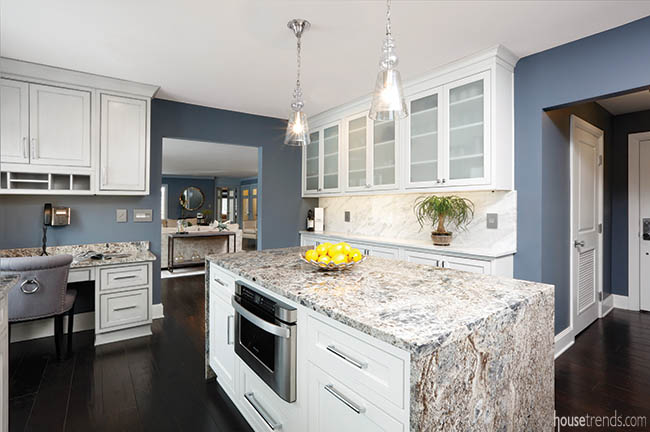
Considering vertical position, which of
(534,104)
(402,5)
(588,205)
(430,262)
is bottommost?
(430,262)

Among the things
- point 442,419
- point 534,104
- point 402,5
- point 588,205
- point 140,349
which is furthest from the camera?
point 588,205

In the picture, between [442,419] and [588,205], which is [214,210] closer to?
[588,205]

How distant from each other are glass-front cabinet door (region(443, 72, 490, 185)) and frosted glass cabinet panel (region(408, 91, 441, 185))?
13 centimetres

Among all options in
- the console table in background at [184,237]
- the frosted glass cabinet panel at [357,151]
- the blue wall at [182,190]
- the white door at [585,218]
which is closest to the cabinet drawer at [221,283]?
the frosted glass cabinet panel at [357,151]

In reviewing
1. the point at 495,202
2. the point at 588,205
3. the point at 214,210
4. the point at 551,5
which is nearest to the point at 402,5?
the point at 551,5

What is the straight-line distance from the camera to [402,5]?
6.62 ft

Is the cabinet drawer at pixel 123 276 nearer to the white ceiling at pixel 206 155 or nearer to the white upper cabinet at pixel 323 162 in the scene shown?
the white upper cabinet at pixel 323 162

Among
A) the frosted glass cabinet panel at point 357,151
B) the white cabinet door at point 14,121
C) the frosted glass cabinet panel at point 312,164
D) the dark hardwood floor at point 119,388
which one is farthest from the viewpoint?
the frosted glass cabinet panel at point 312,164

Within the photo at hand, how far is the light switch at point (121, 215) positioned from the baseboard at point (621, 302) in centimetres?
583

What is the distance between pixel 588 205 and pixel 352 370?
356cm

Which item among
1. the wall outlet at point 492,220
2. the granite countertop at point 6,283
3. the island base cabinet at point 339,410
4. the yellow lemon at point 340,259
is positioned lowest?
the island base cabinet at point 339,410

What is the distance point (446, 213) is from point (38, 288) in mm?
3400

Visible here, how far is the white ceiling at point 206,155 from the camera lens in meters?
6.44

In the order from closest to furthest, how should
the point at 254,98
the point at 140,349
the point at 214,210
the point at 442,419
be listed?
the point at 442,419, the point at 140,349, the point at 254,98, the point at 214,210
